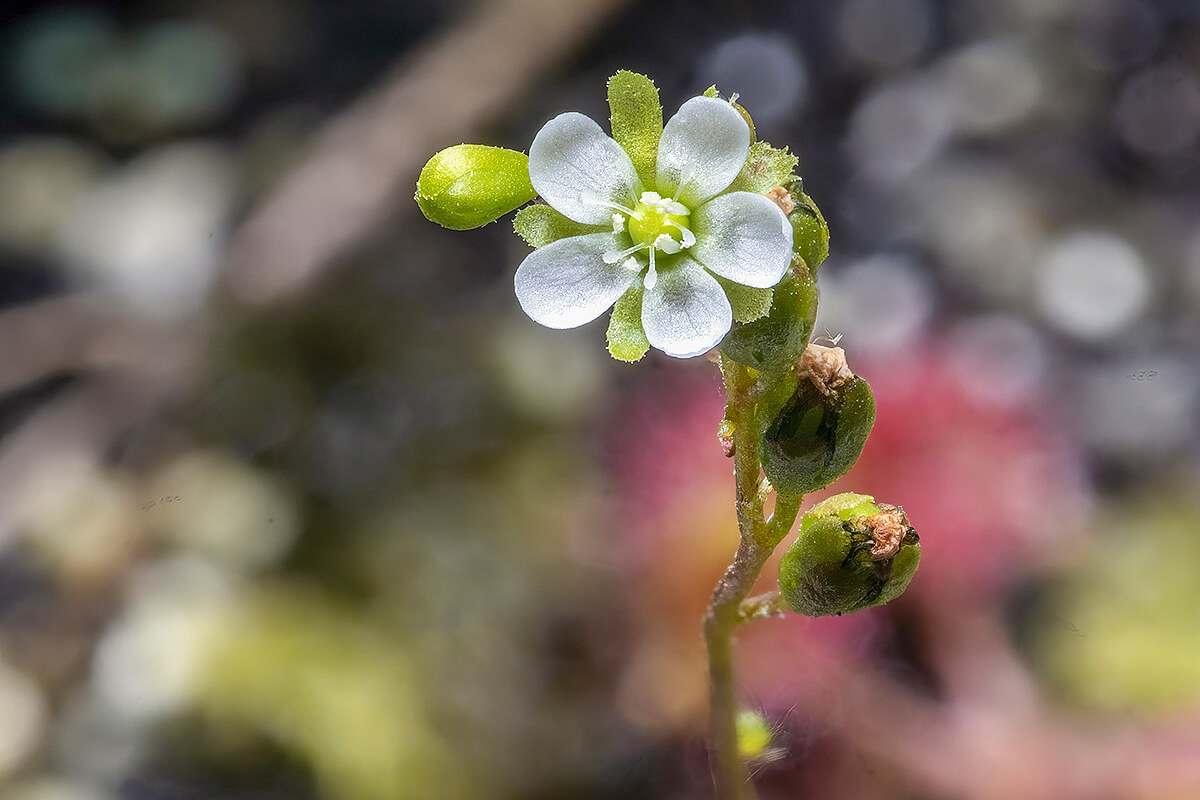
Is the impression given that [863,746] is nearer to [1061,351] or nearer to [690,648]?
[690,648]

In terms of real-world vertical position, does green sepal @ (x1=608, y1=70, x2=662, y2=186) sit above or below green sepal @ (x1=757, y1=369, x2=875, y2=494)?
above

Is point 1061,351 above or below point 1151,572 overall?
above

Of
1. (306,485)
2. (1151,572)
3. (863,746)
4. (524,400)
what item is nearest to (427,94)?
(524,400)

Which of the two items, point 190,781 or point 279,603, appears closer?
point 190,781

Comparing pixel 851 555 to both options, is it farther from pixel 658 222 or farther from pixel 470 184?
pixel 470 184

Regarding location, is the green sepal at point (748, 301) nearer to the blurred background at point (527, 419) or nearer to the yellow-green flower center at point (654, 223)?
the yellow-green flower center at point (654, 223)

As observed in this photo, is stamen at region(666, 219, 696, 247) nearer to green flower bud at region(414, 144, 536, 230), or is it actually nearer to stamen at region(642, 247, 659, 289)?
stamen at region(642, 247, 659, 289)

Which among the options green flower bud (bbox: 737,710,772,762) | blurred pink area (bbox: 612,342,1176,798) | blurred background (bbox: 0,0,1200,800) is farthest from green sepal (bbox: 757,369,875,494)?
blurred pink area (bbox: 612,342,1176,798)
